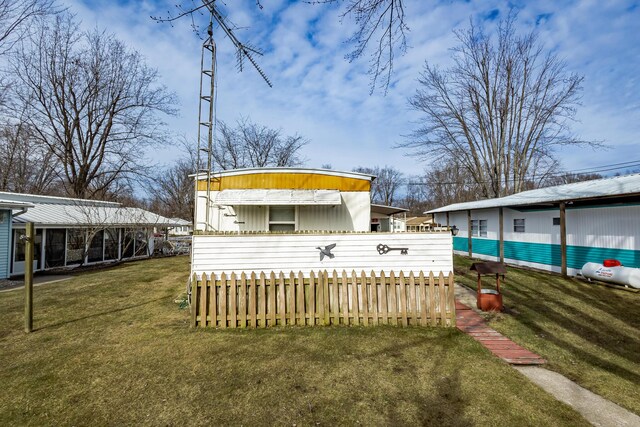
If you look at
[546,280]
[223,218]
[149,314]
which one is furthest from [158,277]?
[546,280]

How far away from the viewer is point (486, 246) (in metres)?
16.2

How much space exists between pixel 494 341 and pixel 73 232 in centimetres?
1806

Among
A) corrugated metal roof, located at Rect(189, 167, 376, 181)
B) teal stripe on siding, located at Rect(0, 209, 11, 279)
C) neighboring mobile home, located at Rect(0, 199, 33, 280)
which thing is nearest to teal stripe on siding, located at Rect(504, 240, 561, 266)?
corrugated metal roof, located at Rect(189, 167, 376, 181)

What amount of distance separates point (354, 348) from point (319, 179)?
18.8 ft

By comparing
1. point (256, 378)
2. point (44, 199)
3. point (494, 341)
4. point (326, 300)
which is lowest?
point (494, 341)

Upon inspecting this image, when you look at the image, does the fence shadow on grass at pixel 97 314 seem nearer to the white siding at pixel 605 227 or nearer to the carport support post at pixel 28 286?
the carport support post at pixel 28 286

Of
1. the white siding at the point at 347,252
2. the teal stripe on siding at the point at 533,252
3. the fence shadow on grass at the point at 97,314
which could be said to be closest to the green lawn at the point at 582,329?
the white siding at the point at 347,252

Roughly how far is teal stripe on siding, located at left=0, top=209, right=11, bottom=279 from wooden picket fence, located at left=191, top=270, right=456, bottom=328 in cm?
1169

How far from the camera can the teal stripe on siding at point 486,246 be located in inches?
604

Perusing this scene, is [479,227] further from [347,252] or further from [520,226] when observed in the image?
[347,252]

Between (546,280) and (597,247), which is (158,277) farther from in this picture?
(597,247)

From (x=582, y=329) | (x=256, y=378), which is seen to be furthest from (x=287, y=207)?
(x=582, y=329)

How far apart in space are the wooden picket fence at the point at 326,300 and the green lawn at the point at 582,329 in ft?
5.03

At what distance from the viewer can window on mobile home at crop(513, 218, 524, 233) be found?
44.4 feet
